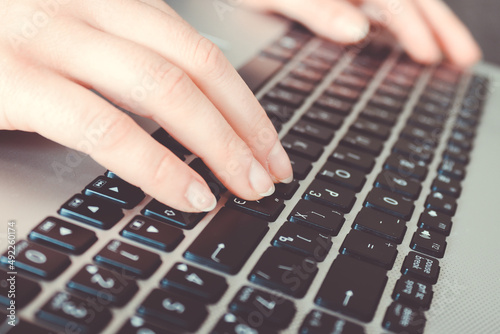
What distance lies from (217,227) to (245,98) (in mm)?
136

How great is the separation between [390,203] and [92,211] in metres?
0.26

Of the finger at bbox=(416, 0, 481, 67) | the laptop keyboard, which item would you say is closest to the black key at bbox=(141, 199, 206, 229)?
the laptop keyboard

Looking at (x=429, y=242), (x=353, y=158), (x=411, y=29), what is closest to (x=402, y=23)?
(x=411, y=29)

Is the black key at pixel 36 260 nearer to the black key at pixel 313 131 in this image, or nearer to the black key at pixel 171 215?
the black key at pixel 171 215

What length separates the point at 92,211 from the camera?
1.21ft

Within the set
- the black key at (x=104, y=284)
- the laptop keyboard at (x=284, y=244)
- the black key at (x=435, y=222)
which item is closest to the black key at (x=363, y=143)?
the laptop keyboard at (x=284, y=244)

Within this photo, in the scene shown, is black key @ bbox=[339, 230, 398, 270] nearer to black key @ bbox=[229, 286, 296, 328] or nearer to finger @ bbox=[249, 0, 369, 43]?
black key @ bbox=[229, 286, 296, 328]

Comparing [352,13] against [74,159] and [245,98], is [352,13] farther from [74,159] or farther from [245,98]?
[74,159]

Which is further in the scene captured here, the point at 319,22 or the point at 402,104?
the point at 319,22

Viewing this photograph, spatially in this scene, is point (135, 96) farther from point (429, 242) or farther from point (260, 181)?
point (429, 242)

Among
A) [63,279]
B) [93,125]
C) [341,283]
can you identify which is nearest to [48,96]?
[93,125]

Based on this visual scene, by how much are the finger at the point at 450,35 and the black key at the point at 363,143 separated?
14.9 inches

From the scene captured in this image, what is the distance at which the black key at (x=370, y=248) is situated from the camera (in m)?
0.39

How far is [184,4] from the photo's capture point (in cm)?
82
